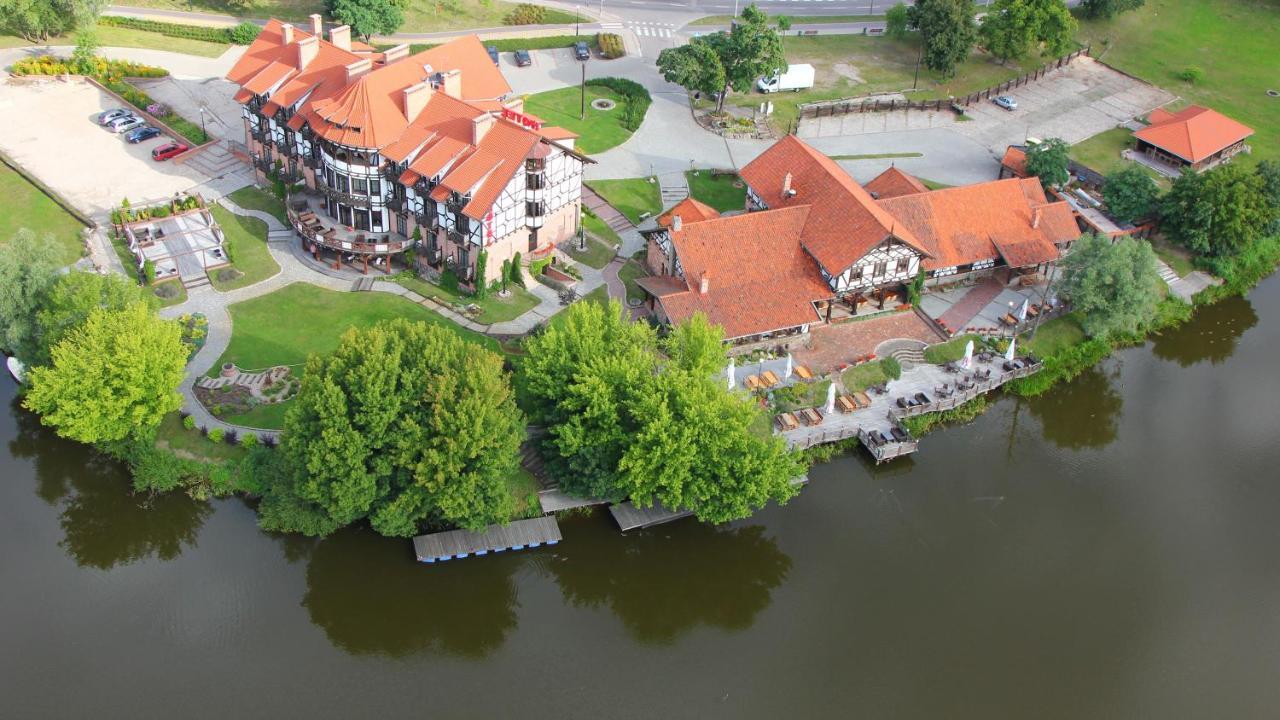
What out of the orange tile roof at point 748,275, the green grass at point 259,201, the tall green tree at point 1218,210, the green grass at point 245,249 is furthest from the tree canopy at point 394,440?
the tall green tree at point 1218,210

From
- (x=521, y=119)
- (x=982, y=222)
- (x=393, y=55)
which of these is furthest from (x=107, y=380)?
(x=982, y=222)

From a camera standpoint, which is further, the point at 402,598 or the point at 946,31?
the point at 946,31

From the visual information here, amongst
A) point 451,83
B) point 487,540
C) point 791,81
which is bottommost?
point 487,540

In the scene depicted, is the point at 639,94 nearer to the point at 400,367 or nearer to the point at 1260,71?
the point at 400,367

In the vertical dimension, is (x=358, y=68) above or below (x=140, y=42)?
A: above

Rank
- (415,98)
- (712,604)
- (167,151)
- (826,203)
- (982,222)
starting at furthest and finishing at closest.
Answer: (167,151) → (982,222) → (826,203) → (415,98) → (712,604)

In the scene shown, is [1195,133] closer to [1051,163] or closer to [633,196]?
[1051,163]

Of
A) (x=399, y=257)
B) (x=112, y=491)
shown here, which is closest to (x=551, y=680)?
(x=112, y=491)

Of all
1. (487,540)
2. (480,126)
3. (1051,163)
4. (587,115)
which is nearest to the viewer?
(487,540)
